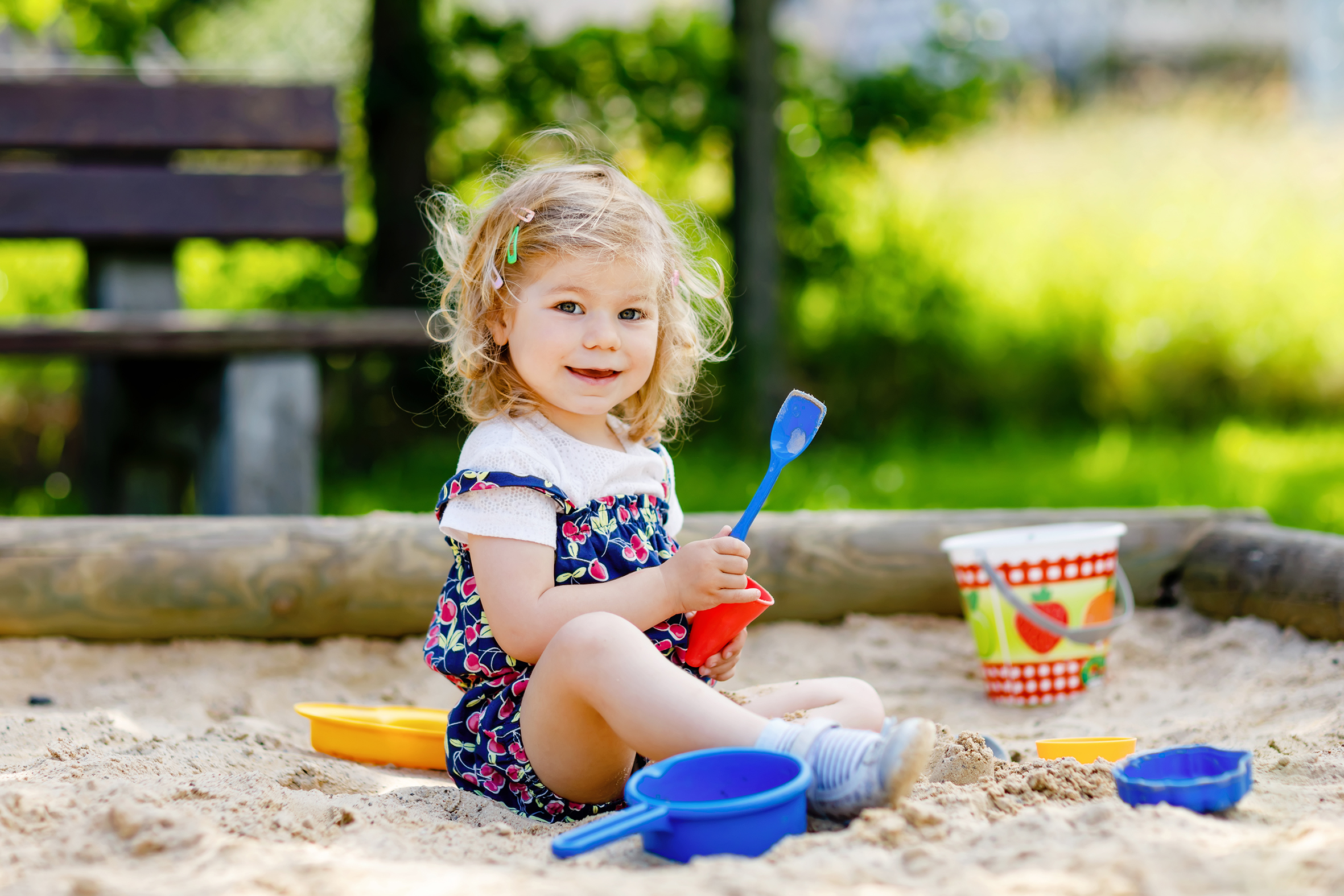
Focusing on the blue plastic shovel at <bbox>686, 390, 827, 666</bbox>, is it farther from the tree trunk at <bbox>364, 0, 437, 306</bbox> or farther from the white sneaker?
the tree trunk at <bbox>364, 0, 437, 306</bbox>

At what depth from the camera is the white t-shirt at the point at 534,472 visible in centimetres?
146

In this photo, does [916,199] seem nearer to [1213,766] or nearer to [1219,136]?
[1219,136]

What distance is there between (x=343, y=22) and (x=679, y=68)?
536cm

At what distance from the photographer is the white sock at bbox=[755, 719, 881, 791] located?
4.10 ft

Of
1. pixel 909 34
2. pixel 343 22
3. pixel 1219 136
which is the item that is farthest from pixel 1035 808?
pixel 909 34

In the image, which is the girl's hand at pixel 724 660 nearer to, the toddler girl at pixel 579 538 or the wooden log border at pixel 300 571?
the toddler girl at pixel 579 538

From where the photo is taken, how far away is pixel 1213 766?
1.32 metres

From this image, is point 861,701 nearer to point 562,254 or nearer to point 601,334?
point 601,334

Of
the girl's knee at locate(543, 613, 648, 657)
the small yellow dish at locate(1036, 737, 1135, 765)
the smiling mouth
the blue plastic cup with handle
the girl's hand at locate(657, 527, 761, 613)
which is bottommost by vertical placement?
the small yellow dish at locate(1036, 737, 1135, 765)

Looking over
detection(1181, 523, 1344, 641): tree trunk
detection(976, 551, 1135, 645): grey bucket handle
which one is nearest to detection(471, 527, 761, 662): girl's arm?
detection(976, 551, 1135, 645): grey bucket handle

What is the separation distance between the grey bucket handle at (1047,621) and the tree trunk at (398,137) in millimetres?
2758

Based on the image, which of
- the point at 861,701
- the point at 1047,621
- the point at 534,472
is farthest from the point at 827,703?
the point at 1047,621

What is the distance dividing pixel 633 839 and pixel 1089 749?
2.18 ft

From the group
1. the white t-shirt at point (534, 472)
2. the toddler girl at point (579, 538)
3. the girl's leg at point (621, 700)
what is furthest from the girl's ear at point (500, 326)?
the girl's leg at point (621, 700)
